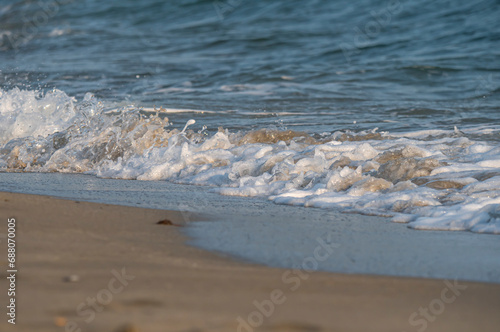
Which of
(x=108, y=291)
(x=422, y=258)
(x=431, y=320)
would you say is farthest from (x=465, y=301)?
(x=108, y=291)

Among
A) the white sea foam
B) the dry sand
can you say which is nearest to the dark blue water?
the white sea foam

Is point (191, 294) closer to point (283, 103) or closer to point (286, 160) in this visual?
point (286, 160)

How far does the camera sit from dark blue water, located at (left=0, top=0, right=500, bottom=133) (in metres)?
7.65

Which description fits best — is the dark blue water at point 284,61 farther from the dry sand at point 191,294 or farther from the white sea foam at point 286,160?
the dry sand at point 191,294

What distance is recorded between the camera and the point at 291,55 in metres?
11.8

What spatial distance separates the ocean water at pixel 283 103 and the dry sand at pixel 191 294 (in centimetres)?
113

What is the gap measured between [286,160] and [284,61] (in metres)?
6.75

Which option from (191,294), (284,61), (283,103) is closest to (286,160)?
(191,294)

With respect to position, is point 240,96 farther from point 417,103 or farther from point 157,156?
point 157,156

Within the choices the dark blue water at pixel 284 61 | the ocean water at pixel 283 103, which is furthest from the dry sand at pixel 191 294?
the dark blue water at pixel 284 61

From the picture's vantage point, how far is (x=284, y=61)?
1129cm

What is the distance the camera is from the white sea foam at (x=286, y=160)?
12.5ft

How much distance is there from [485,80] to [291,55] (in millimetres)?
3728

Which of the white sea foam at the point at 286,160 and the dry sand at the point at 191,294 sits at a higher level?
the dry sand at the point at 191,294
